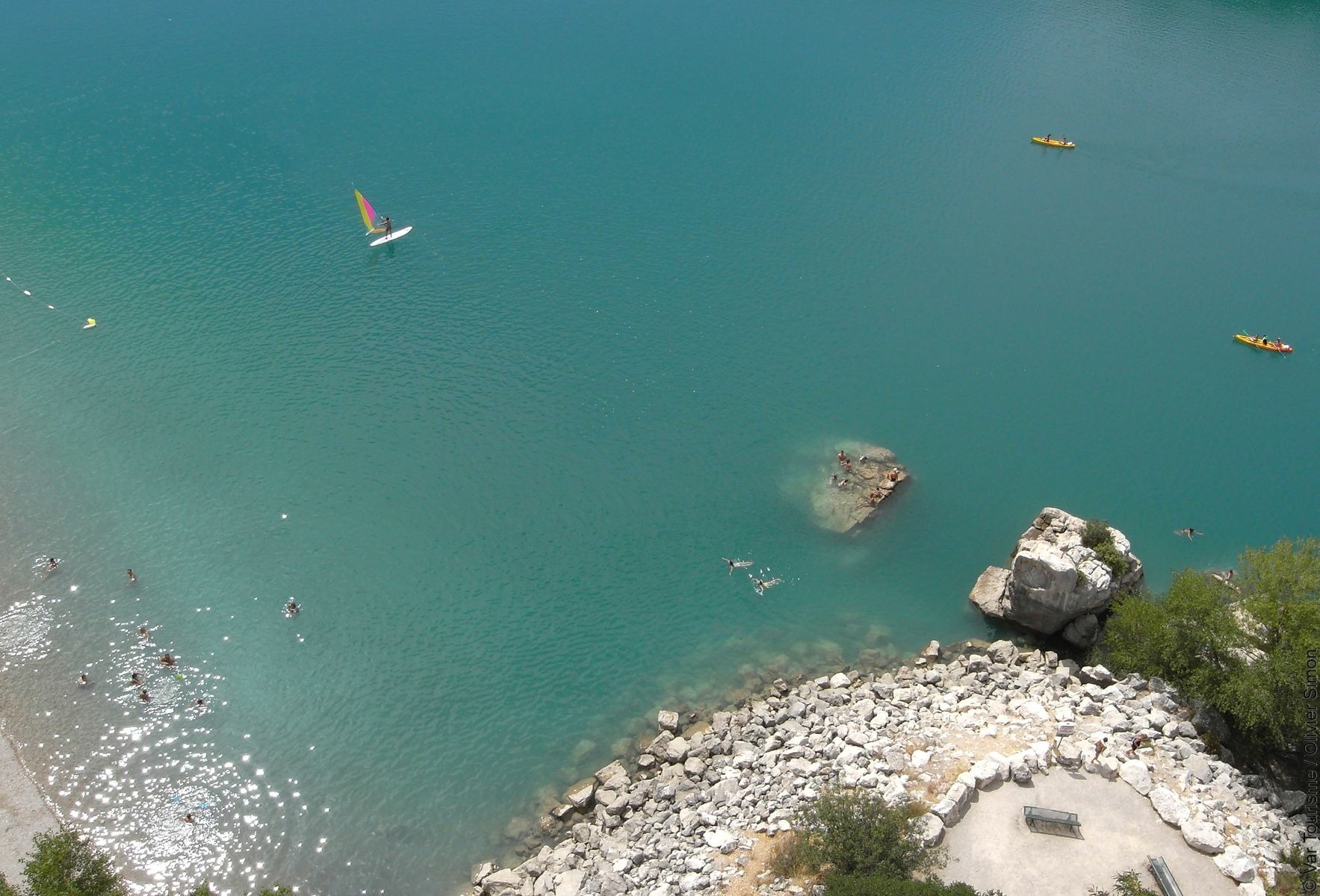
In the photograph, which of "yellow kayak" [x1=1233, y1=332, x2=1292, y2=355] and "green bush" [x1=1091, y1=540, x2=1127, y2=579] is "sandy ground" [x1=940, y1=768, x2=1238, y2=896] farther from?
"yellow kayak" [x1=1233, y1=332, x2=1292, y2=355]

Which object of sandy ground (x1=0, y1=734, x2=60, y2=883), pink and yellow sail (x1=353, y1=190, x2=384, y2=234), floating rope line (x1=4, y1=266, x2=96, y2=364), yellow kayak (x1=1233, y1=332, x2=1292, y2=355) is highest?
pink and yellow sail (x1=353, y1=190, x2=384, y2=234)

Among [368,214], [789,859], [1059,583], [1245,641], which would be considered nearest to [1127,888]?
[789,859]

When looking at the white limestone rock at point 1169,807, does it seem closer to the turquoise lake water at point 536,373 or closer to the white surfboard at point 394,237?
the turquoise lake water at point 536,373

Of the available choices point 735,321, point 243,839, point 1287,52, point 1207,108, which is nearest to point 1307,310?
point 1207,108

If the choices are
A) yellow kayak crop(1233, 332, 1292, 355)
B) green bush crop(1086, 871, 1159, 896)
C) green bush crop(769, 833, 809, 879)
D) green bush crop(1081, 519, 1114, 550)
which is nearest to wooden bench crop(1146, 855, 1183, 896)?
green bush crop(1086, 871, 1159, 896)

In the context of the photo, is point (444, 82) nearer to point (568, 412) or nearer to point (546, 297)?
point (546, 297)

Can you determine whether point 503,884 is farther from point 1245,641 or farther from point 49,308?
point 49,308
